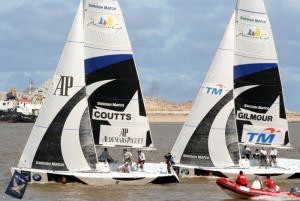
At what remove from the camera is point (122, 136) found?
3164 cm

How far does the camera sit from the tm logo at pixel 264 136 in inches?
1403

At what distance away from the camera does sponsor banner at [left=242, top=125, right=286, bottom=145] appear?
35.5 m

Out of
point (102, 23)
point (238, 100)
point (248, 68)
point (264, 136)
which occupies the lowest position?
point (264, 136)

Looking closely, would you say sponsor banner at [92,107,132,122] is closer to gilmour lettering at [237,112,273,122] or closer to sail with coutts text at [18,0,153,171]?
sail with coutts text at [18,0,153,171]

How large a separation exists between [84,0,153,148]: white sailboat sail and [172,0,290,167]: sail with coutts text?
10.3 feet

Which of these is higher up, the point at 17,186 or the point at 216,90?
the point at 216,90

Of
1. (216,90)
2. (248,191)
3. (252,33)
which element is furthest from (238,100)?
(248,191)

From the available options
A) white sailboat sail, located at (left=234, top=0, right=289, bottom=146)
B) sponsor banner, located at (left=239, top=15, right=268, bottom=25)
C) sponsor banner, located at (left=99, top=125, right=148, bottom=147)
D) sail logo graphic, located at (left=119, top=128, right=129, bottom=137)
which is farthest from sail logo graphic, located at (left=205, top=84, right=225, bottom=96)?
sail logo graphic, located at (left=119, top=128, right=129, bottom=137)

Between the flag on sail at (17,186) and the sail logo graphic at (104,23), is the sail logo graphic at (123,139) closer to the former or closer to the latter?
the sail logo graphic at (104,23)

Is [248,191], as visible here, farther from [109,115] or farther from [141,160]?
[109,115]

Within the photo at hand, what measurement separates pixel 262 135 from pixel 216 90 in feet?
12.5

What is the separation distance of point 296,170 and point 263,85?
15.4ft

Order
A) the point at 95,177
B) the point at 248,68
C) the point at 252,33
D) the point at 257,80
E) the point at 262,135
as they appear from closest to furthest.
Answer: the point at 95,177 → the point at 252,33 → the point at 248,68 → the point at 257,80 → the point at 262,135

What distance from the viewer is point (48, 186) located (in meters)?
29.0
